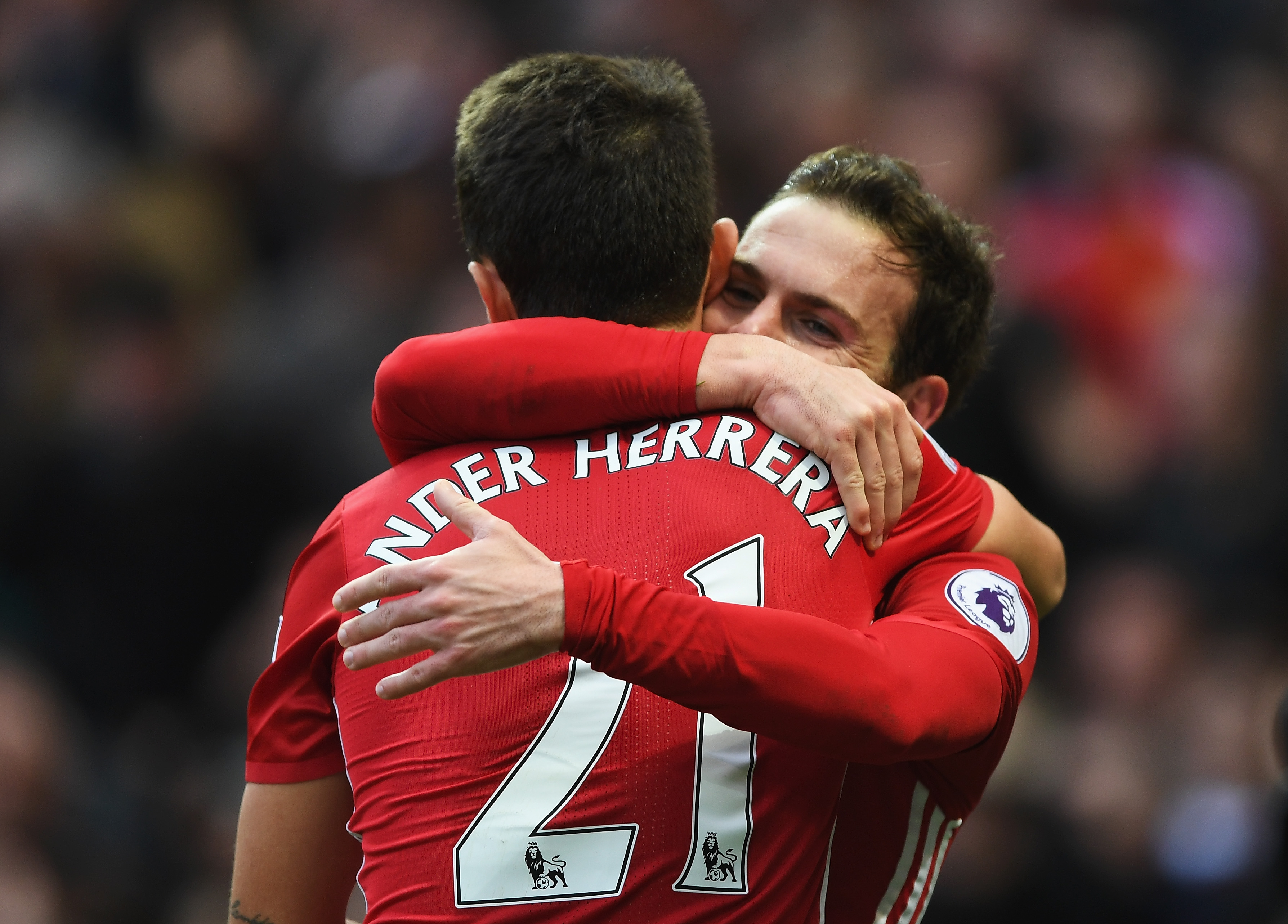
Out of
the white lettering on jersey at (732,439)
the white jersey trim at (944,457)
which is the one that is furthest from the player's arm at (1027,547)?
the white lettering on jersey at (732,439)

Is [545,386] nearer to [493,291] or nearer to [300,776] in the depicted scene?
[493,291]

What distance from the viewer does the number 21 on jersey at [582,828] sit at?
1763mm

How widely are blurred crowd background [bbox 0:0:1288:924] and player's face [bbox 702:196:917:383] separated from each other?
2.36 metres

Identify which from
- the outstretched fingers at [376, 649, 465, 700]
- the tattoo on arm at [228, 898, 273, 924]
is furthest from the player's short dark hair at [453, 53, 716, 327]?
the tattoo on arm at [228, 898, 273, 924]

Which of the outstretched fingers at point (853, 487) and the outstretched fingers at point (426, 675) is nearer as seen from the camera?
the outstretched fingers at point (426, 675)

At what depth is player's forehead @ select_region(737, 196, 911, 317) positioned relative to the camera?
2453 millimetres

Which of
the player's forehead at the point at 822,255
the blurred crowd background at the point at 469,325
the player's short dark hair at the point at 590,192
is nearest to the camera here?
the player's short dark hair at the point at 590,192

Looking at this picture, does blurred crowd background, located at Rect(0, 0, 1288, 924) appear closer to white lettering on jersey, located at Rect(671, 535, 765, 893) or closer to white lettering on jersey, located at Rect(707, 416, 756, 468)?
white lettering on jersey, located at Rect(707, 416, 756, 468)

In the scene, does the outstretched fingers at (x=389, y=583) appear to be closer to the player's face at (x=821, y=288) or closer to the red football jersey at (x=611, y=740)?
the red football jersey at (x=611, y=740)

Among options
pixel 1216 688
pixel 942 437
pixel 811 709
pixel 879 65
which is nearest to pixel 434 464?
pixel 811 709

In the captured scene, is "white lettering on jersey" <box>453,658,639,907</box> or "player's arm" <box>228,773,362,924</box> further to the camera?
"player's arm" <box>228,773,362,924</box>

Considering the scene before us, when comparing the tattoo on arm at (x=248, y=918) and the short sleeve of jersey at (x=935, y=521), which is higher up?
the short sleeve of jersey at (x=935, y=521)

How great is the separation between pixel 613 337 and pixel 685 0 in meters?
5.17

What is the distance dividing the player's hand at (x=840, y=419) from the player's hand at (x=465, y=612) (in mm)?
487
